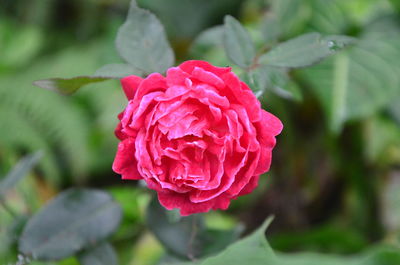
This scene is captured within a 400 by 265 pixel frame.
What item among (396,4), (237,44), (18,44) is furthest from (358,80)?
(18,44)

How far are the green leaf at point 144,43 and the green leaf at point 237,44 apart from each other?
0.06 m

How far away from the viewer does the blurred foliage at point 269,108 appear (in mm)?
803

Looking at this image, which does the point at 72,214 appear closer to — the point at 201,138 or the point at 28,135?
the point at 201,138

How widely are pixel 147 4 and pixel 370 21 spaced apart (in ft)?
3.06

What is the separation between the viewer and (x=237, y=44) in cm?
57

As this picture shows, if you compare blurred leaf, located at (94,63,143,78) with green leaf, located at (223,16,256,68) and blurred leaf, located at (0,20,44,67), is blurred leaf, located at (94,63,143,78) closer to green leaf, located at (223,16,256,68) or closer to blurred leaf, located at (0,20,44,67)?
green leaf, located at (223,16,256,68)

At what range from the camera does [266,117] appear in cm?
46

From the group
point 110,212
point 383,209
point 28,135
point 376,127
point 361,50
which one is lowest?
point 28,135

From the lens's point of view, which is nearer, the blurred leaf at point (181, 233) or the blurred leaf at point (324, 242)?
the blurred leaf at point (181, 233)

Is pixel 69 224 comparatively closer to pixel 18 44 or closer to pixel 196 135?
pixel 196 135

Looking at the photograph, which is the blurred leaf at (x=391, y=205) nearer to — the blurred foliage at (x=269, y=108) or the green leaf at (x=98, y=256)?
the blurred foliage at (x=269, y=108)

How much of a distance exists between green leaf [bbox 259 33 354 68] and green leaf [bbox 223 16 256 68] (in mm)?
17

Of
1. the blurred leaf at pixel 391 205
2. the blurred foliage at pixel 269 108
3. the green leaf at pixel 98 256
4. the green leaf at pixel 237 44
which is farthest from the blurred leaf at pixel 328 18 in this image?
the green leaf at pixel 98 256

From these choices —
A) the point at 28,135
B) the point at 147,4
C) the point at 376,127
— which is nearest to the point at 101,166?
the point at 28,135
